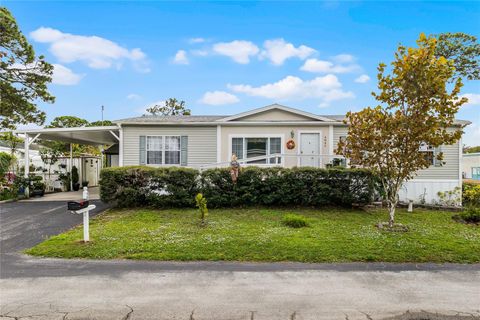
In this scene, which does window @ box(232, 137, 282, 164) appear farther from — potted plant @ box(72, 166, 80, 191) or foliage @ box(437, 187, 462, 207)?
potted plant @ box(72, 166, 80, 191)

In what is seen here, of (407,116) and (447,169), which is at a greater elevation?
(407,116)

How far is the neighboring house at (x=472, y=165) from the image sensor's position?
1297 inches

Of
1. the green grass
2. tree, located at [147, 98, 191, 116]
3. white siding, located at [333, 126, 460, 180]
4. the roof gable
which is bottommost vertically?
the green grass

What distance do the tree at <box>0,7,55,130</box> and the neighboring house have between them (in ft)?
136

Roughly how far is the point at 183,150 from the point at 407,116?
9187 millimetres

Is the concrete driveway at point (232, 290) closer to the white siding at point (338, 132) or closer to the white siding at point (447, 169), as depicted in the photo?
the white siding at point (338, 132)

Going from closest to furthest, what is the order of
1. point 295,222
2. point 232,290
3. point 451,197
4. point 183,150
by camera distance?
point 232,290 → point 295,222 → point 451,197 → point 183,150

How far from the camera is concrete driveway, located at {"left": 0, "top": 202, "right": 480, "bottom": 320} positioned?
334cm

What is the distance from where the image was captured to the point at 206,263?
504cm

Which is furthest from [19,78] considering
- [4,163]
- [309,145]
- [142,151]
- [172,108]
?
[172,108]

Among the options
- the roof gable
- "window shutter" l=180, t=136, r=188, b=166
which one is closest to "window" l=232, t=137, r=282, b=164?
the roof gable

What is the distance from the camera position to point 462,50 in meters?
20.6

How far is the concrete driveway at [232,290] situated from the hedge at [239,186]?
4.36 metres

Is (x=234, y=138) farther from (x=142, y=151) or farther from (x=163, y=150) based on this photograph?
(x=142, y=151)
